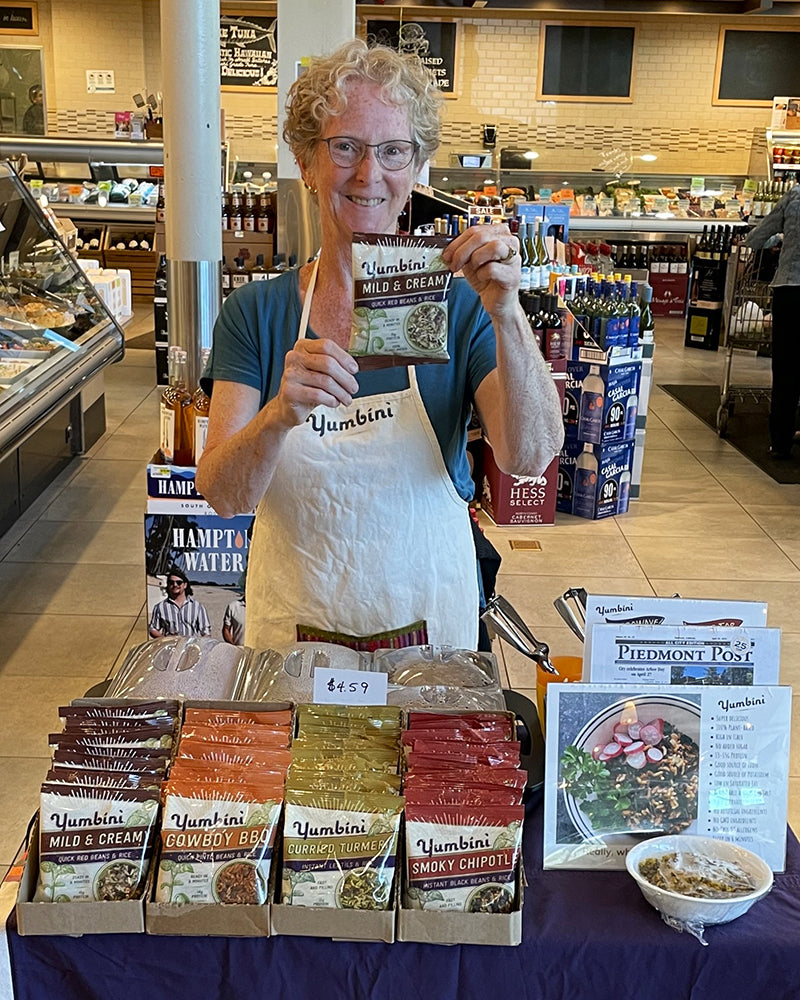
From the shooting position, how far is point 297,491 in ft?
6.32

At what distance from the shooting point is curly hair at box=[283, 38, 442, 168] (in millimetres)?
1750

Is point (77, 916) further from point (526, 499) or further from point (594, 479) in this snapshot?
point (594, 479)

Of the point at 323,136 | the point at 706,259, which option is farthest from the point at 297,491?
the point at 706,259

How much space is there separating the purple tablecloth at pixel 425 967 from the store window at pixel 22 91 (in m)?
14.5

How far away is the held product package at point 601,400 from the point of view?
5.84 metres

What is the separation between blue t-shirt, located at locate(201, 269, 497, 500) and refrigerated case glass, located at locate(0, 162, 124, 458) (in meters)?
2.96

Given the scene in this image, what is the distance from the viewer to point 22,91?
1408cm

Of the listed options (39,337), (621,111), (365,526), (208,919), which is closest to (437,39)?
(621,111)

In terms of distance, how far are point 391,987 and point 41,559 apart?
4.07 metres

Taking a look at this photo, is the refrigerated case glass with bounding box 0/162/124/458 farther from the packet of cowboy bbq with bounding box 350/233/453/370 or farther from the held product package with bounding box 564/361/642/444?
the packet of cowboy bbq with bounding box 350/233/453/370

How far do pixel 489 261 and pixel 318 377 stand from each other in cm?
30

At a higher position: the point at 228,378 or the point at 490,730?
the point at 228,378

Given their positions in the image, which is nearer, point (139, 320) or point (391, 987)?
point (391, 987)

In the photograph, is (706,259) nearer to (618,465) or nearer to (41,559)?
(618,465)
